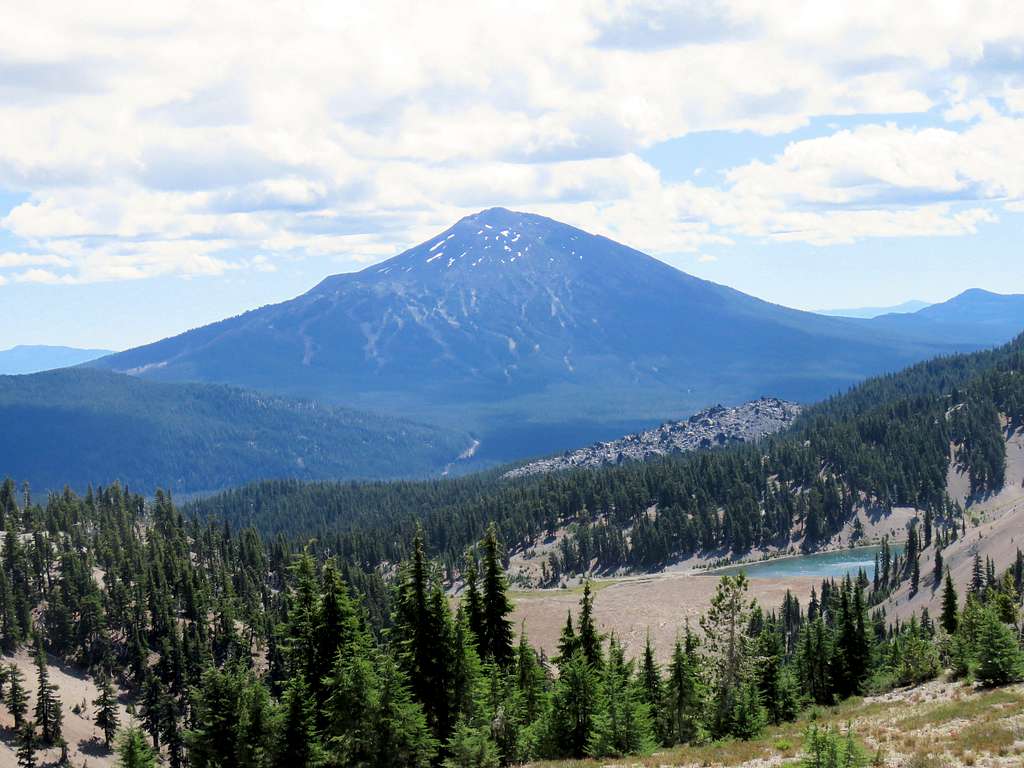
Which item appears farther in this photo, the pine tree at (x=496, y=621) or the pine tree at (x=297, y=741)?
the pine tree at (x=496, y=621)

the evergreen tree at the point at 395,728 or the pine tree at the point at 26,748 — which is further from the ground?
the evergreen tree at the point at 395,728

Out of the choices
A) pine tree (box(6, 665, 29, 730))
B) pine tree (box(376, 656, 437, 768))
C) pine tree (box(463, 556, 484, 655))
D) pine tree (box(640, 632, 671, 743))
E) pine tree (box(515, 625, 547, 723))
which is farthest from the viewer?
pine tree (box(6, 665, 29, 730))

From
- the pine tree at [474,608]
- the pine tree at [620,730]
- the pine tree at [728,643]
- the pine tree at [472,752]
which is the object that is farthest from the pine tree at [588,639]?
the pine tree at [472,752]

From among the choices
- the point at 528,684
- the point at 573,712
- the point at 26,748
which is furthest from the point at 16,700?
the point at 573,712

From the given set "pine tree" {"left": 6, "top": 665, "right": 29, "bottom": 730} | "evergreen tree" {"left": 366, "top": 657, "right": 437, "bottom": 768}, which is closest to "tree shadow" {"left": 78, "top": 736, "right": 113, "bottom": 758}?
"pine tree" {"left": 6, "top": 665, "right": 29, "bottom": 730}

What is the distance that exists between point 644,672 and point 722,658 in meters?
11.7

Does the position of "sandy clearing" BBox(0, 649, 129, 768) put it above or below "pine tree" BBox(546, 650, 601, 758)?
below

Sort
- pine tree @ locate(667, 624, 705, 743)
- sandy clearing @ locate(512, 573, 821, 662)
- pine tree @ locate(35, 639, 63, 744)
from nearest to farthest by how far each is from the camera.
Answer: pine tree @ locate(667, 624, 705, 743) → pine tree @ locate(35, 639, 63, 744) → sandy clearing @ locate(512, 573, 821, 662)

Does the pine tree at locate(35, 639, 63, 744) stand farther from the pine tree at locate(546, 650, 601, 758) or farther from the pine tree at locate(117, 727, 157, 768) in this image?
the pine tree at locate(546, 650, 601, 758)

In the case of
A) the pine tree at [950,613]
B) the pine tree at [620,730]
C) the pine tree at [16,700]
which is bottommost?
the pine tree at [16,700]

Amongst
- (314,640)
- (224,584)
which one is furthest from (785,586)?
(314,640)

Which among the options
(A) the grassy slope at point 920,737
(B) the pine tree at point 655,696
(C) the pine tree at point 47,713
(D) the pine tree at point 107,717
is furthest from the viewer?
(D) the pine tree at point 107,717

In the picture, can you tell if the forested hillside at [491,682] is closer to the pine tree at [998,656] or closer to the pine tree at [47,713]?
the pine tree at [998,656]

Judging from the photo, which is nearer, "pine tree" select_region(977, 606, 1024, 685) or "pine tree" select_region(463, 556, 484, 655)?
"pine tree" select_region(977, 606, 1024, 685)
